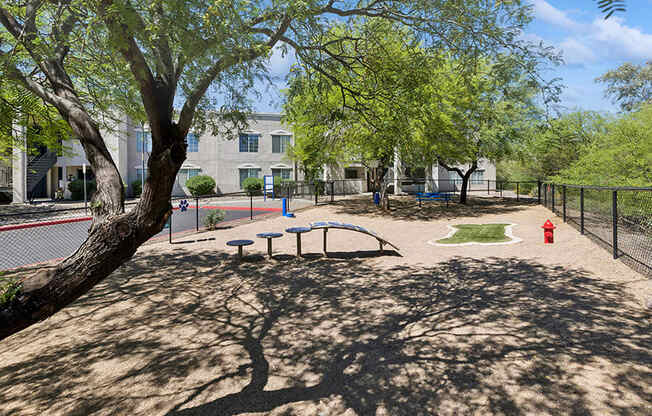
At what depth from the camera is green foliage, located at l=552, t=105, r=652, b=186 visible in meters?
11.3

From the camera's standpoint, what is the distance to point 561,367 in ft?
12.7

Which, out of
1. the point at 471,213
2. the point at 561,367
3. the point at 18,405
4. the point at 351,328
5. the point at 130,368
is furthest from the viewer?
the point at 471,213

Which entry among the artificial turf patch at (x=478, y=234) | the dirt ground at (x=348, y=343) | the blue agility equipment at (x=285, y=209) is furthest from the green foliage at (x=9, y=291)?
the blue agility equipment at (x=285, y=209)

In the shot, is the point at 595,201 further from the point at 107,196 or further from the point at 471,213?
the point at 107,196

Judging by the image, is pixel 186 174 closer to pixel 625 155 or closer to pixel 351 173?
pixel 351 173

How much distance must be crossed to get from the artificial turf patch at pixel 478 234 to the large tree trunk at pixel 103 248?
9.80 meters

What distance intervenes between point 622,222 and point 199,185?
106 feet

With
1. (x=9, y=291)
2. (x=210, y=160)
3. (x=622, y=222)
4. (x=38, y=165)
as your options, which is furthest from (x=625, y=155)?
(x=38, y=165)

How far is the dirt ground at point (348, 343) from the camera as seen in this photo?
347 centimetres

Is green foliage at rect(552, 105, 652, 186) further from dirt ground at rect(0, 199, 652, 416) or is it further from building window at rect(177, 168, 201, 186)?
building window at rect(177, 168, 201, 186)

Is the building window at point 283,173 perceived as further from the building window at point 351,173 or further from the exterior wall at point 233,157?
the building window at point 351,173

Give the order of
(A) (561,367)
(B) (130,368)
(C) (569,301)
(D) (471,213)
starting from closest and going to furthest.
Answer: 1. (A) (561,367)
2. (B) (130,368)
3. (C) (569,301)
4. (D) (471,213)

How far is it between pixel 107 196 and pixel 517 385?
4.53 metres

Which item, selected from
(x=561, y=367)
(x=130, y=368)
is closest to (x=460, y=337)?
(x=561, y=367)
